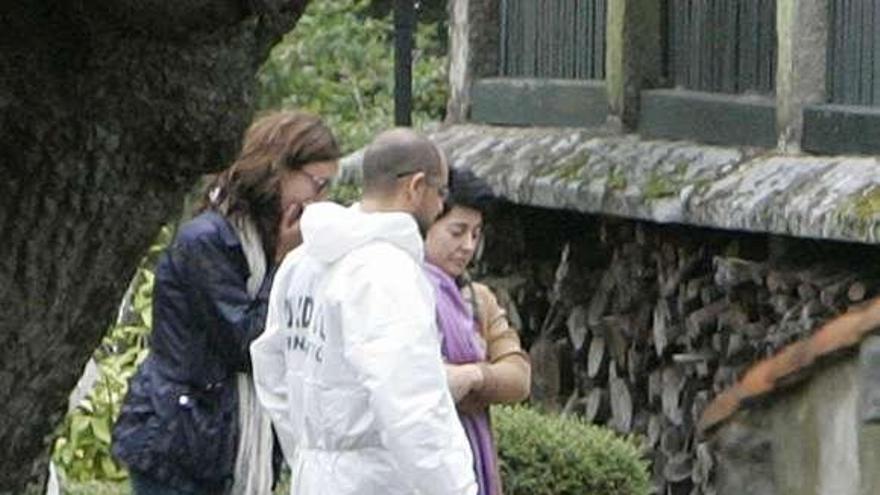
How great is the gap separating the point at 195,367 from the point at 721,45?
4.45 metres

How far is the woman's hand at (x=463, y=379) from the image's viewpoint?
7.64m

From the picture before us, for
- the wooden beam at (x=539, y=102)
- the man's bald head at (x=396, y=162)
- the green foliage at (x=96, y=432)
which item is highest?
the man's bald head at (x=396, y=162)

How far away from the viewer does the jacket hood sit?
277 inches

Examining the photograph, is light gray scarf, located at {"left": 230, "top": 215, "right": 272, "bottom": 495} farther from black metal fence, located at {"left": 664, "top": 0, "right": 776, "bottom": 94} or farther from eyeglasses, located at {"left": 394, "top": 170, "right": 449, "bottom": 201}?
black metal fence, located at {"left": 664, "top": 0, "right": 776, "bottom": 94}

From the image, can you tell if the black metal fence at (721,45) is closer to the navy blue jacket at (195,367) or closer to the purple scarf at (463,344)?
the purple scarf at (463,344)

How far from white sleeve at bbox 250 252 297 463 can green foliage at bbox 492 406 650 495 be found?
2.99m

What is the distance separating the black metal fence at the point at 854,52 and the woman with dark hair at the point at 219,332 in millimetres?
3116

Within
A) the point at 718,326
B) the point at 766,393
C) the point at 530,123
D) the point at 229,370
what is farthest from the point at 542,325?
the point at 766,393

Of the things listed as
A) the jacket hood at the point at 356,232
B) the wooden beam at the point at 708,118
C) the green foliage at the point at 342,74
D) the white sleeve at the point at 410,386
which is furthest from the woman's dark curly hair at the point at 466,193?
the green foliage at the point at 342,74

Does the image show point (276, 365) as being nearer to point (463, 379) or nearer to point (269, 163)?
point (463, 379)

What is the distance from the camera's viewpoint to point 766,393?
10.9 ft

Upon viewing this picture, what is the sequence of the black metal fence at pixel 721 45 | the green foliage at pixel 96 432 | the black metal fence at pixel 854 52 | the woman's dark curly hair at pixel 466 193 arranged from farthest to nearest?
1. the green foliage at pixel 96 432
2. the black metal fence at pixel 721 45
3. the black metal fence at pixel 854 52
4. the woman's dark curly hair at pixel 466 193

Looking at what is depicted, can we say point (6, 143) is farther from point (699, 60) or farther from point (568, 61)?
point (568, 61)

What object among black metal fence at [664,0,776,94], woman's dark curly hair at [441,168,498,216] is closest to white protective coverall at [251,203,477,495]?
woman's dark curly hair at [441,168,498,216]
